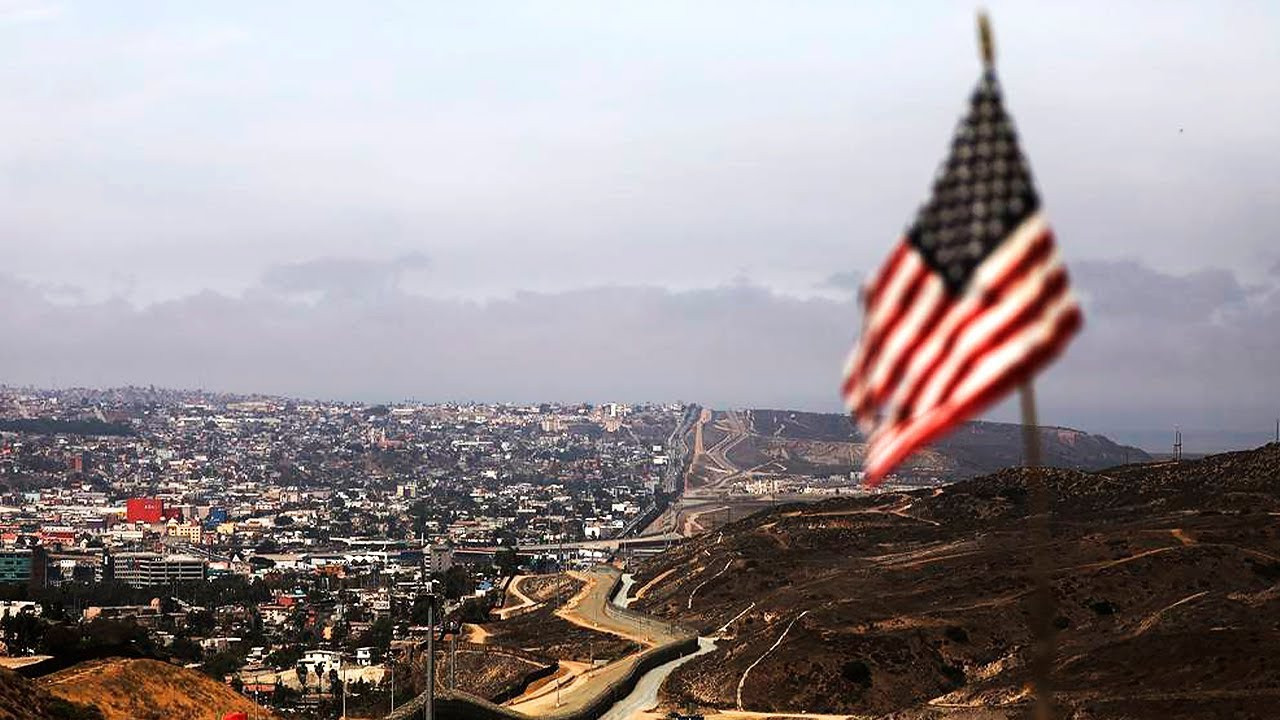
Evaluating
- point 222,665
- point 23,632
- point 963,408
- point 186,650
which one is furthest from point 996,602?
point 963,408

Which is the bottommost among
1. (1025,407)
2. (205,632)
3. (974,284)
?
(205,632)

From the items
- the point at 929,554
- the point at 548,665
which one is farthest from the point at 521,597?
the point at 548,665

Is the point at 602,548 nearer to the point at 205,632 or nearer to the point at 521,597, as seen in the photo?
the point at 521,597

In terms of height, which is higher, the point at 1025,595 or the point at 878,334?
the point at 878,334

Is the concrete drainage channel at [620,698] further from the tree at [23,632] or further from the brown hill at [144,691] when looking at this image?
the tree at [23,632]

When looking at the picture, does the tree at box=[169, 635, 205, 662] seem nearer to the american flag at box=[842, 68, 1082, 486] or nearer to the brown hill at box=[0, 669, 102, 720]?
the brown hill at box=[0, 669, 102, 720]

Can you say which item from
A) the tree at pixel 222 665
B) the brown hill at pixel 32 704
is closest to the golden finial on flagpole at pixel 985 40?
the brown hill at pixel 32 704

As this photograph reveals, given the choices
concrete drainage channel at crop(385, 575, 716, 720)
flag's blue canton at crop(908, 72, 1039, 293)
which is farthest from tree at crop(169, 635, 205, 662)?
flag's blue canton at crop(908, 72, 1039, 293)
